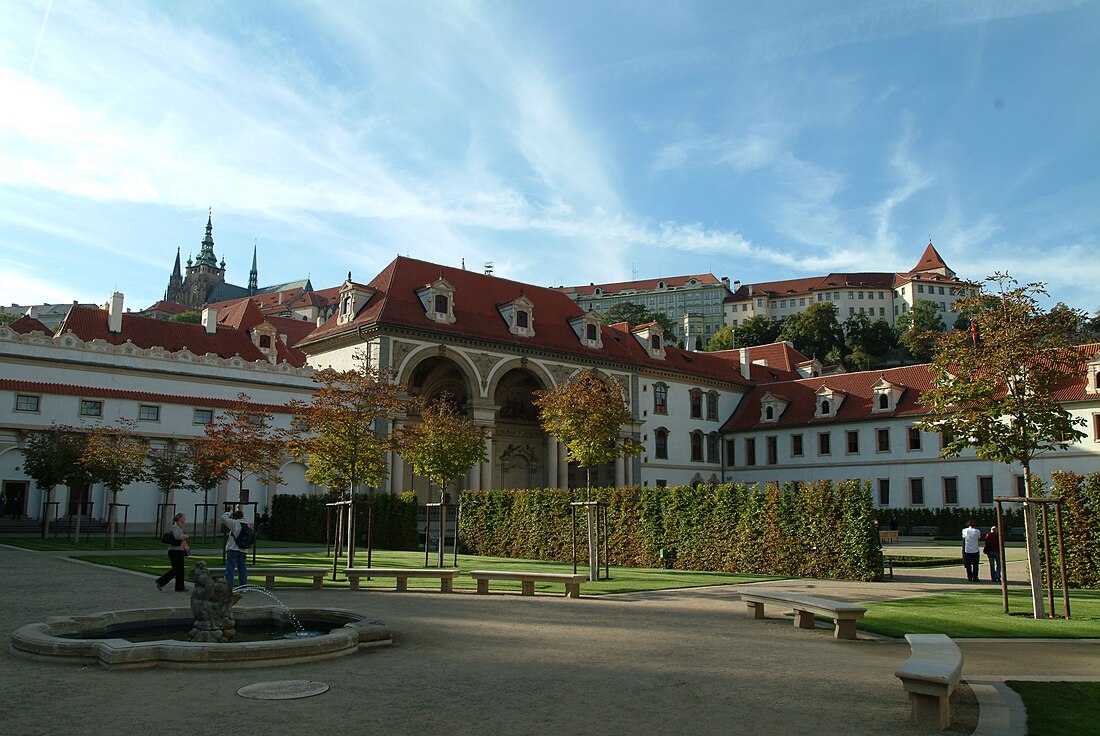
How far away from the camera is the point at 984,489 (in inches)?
1844

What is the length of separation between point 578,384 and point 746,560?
6732 millimetres

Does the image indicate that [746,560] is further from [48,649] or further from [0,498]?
[0,498]

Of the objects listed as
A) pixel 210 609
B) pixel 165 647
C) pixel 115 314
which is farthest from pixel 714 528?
pixel 115 314

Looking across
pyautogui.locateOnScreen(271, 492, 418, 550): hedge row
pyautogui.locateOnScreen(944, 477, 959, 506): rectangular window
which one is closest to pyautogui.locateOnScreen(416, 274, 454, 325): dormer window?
pyautogui.locateOnScreen(271, 492, 418, 550): hedge row

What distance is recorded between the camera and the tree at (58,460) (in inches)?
1213

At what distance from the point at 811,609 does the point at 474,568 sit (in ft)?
45.7

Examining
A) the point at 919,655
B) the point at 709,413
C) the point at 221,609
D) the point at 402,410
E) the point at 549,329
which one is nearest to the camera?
the point at 919,655

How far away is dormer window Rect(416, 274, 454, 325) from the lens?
4481 cm

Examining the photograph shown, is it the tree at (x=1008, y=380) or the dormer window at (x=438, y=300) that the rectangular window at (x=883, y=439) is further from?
the tree at (x=1008, y=380)

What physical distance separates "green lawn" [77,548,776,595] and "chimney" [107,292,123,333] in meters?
22.2

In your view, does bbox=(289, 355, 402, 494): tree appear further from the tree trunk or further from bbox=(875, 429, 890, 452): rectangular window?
bbox=(875, 429, 890, 452): rectangular window

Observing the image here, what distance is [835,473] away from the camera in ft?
176

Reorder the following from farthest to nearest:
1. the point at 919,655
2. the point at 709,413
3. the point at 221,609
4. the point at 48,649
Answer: the point at 709,413, the point at 221,609, the point at 48,649, the point at 919,655

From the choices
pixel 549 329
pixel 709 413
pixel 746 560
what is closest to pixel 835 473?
pixel 709 413
